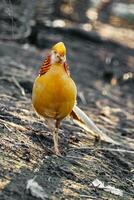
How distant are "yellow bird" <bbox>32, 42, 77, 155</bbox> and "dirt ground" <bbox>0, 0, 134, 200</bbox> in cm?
48

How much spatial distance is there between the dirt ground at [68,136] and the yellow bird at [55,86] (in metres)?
0.48

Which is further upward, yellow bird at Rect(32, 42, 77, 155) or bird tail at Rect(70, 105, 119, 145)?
yellow bird at Rect(32, 42, 77, 155)

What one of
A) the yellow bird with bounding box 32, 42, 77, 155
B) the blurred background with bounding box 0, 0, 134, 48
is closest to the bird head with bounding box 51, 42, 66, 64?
the yellow bird with bounding box 32, 42, 77, 155

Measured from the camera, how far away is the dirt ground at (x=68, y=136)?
4.83m

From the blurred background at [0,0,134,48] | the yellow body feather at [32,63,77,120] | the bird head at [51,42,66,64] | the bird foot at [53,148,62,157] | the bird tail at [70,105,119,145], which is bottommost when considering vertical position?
the blurred background at [0,0,134,48]

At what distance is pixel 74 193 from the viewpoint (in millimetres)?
4758

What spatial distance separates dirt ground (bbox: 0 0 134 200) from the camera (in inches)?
190

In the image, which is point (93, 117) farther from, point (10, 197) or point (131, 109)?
point (10, 197)

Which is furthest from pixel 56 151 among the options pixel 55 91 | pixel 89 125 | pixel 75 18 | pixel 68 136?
pixel 75 18

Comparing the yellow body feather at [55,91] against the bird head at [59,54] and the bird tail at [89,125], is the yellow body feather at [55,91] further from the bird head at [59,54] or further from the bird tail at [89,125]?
→ the bird tail at [89,125]

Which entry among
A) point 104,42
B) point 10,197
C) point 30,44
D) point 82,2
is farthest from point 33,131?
point 82,2

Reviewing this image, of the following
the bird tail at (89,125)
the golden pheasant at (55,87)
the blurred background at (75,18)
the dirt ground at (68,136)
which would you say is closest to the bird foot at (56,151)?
the dirt ground at (68,136)

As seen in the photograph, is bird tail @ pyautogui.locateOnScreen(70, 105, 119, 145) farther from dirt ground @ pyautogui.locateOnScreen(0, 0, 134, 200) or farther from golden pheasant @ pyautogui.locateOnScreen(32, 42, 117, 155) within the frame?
golden pheasant @ pyautogui.locateOnScreen(32, 42, 117, 155)

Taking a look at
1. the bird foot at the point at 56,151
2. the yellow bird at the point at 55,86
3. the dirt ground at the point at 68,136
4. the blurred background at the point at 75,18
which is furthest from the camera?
the blurred background at the point at 75,18
